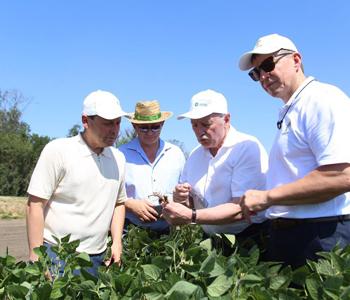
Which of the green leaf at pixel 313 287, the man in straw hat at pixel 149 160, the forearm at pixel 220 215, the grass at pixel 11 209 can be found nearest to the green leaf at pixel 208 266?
the green leaf at pixel 313 287

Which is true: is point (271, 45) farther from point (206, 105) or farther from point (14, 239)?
point (14, 239)

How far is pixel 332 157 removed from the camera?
7.48 ft

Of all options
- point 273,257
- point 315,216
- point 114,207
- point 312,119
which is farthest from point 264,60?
point 114,207

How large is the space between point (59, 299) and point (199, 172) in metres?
1.46

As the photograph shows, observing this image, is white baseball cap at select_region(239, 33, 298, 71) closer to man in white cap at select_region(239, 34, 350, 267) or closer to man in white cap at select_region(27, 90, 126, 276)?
man in white cap at select_region(239, 34, 350, 267)

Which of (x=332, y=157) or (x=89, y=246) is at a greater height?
(x=332, y=157)

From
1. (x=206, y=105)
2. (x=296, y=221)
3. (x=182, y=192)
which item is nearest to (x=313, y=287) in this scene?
(x=296, y=221)

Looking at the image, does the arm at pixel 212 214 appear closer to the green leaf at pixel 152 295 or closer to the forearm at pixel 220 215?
the forearm at pixel 220 215

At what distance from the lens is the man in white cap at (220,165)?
3.10 meters

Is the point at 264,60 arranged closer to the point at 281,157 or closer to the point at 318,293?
the point at 281,157

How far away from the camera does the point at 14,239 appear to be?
1216cm

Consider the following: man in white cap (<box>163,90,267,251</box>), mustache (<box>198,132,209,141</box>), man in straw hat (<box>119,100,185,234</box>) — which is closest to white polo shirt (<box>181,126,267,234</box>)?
man in white cap (<box>163,90,267,251</box>)

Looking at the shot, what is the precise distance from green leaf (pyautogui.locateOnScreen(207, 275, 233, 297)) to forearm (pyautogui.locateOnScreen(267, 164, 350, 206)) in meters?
0.63

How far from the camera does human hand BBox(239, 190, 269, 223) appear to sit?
251 cm
